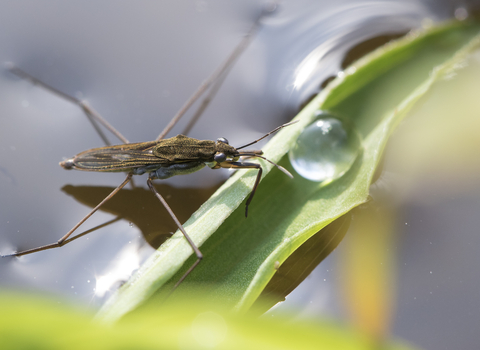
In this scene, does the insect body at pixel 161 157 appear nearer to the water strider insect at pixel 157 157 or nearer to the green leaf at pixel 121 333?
the water strider insect at pixel 157 157

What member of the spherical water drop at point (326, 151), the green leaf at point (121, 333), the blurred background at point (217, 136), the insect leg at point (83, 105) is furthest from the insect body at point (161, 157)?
the green leaf at point (121, 333)

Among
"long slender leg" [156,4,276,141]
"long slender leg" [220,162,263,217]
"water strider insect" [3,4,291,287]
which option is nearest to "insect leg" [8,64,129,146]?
"water strider insect" [3,4,291,287]

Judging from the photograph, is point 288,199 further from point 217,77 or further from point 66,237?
point 66,237

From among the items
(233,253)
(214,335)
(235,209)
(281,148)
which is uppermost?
(214,335)

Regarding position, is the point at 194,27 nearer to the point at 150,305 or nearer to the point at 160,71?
the point at 160,71

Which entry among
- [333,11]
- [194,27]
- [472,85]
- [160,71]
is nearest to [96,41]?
[160,71]

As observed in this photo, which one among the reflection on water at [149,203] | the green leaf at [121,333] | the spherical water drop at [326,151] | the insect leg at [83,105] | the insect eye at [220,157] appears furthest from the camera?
the insect leg at [83,105]
